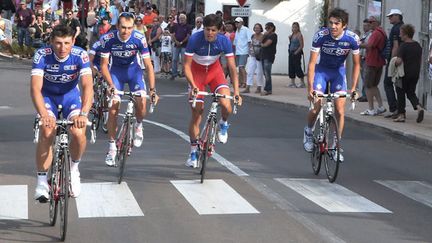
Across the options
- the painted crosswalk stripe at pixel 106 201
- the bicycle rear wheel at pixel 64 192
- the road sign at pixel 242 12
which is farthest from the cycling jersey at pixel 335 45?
the road sign at pixel 242 12

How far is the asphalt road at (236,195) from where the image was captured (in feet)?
32.0

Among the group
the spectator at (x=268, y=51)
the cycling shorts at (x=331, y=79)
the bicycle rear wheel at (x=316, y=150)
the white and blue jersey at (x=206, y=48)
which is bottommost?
the bicycle rear wheel at (x=316, y=150)

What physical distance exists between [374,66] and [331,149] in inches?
340

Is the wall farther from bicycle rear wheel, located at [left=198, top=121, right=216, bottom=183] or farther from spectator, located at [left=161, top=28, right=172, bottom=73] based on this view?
bicycle rear wheel, located at [left=198, top=121, right=216, bottom=183]

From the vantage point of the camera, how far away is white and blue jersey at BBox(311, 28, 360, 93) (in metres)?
13.3

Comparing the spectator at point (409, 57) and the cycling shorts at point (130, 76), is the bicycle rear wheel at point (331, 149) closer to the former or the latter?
the cycling shorts at point (130, 76)

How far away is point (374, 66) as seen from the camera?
21.3 m

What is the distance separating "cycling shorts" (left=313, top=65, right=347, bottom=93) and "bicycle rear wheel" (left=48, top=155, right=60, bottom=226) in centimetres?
464

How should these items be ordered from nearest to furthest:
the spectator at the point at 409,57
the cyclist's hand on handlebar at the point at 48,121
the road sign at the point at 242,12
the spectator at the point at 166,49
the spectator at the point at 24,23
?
1. the cyclist's hand on handlebar at the point at 48,121
2. the spectator at the point at 409,57
3. the road sign at the point at 242,12
4. the spectator at the point at 166,49
5. the spectator at the point at 24,23

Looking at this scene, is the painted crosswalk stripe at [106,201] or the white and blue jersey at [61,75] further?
the painted crosswalk stripe at [106,201]

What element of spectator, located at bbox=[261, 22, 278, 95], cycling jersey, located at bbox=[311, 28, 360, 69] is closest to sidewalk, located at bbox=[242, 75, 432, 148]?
spectator, located at bbox=[261, 22, 278, 95]

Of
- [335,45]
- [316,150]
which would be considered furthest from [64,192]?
[335,45]

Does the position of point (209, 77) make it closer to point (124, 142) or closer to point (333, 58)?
point (124, 142)

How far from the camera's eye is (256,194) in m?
11.8
